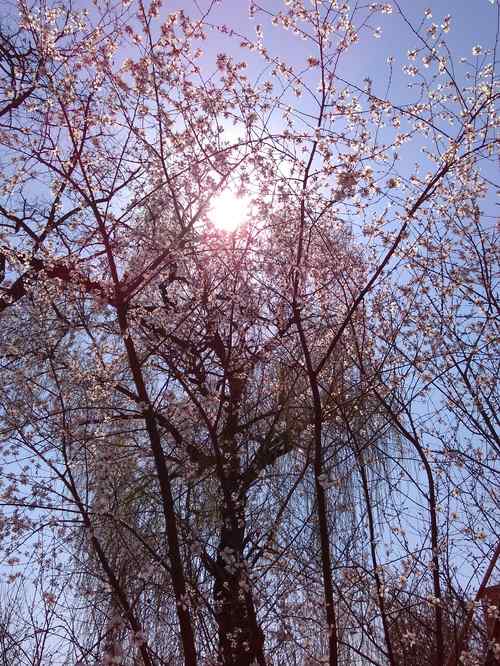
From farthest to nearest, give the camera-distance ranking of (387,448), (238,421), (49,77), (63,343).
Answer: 1. (387,448)
2. (63,343)
3. (238,421)
4. (49,77)

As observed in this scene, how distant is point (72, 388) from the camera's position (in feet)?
17.1

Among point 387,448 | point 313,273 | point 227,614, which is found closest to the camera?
point 227,614

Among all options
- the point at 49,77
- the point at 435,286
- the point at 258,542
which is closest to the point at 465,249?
the point at 435,286

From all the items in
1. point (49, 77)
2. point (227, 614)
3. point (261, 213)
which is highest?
point (49, 77)

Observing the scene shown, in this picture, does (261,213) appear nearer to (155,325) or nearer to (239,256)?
(239,256)

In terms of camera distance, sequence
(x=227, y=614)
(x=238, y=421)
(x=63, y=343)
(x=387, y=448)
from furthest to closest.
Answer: (x=387, y=448)
(x=63, y=343)
(x=238, y=421)
(x=227, y=614)

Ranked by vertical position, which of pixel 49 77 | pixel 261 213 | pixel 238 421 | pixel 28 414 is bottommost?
pixel 238 421

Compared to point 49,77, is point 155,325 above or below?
below

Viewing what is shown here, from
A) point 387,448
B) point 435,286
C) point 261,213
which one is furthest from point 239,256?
point 387,448

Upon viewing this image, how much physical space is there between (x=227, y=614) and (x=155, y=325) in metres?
2.01

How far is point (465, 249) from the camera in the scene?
4.16m

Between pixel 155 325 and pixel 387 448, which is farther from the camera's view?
pixel 387 448

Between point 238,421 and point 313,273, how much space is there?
1415mm

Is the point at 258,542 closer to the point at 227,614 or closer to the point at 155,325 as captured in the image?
the point at 227,614
